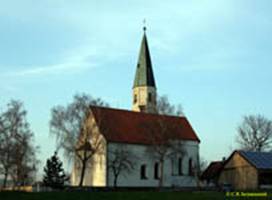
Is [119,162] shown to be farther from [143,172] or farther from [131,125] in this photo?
[131,125]

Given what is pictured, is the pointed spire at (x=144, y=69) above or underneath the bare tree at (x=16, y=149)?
above

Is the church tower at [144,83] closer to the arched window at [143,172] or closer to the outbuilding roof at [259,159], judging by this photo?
the arched window at [143,172]

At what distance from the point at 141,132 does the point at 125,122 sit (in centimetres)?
288

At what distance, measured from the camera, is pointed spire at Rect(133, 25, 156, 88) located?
99188 mm

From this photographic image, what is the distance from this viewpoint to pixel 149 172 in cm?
7712

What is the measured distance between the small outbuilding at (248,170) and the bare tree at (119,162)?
43.5 ft

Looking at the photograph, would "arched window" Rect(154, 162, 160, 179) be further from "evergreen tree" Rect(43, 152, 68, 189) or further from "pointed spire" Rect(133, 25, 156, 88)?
"pointed spire" Rect(133, 25, 156, 88)

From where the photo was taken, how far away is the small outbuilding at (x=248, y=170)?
70.1 metres

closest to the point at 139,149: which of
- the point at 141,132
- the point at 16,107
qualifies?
the point at 141,132

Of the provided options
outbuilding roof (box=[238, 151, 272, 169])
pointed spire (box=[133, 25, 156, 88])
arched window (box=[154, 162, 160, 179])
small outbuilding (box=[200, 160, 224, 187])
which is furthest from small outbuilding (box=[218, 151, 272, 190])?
pointed spire (box=[133, 25, 156, 88])

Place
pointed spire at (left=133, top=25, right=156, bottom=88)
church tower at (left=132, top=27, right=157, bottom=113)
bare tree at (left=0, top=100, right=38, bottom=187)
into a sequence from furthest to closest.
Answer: pointed spire at (left=133, top=25, right=156, bottom=88), church tower at (left=132, top=27, right=157, bottom=113), bare tree at (left=0, top=100, right=38, bottom=187)

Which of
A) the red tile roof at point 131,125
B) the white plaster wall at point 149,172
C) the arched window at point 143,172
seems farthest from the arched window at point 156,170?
the red tile roof at point 131,125

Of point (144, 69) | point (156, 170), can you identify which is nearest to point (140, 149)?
point (156, 170)

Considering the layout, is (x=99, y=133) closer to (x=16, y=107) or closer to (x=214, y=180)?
(x=16, y=107)
